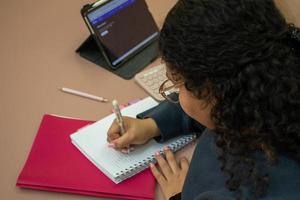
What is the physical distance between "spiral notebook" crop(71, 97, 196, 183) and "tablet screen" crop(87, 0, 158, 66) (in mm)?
241

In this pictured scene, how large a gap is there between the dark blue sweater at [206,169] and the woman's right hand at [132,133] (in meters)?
0.02

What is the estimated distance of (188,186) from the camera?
2.94ft

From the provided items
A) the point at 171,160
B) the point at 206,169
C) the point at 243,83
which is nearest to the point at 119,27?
the point at 171,160

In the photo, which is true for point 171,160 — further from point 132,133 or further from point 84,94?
point 84,94

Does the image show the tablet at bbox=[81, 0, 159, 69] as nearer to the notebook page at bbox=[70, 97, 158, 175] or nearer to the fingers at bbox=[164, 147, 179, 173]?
the notebook page at bbox=[70, 97, 158, 175]

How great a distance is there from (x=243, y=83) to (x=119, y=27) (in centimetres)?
71

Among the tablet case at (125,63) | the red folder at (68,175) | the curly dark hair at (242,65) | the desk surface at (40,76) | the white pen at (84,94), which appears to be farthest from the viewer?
the tablet case at (125,63)

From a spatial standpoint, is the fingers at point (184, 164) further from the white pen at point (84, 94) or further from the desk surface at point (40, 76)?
the white pen at point (84, 94)

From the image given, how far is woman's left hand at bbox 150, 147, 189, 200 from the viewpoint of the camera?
95 centimetres

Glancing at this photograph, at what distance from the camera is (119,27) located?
1257mm

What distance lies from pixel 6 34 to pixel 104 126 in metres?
0.56

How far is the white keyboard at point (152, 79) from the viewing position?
1186 mm

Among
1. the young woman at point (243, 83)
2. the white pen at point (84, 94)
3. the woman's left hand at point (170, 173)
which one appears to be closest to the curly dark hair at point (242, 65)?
the young woman at point (243, 83)

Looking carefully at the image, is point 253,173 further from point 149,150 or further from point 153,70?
point 153,70
